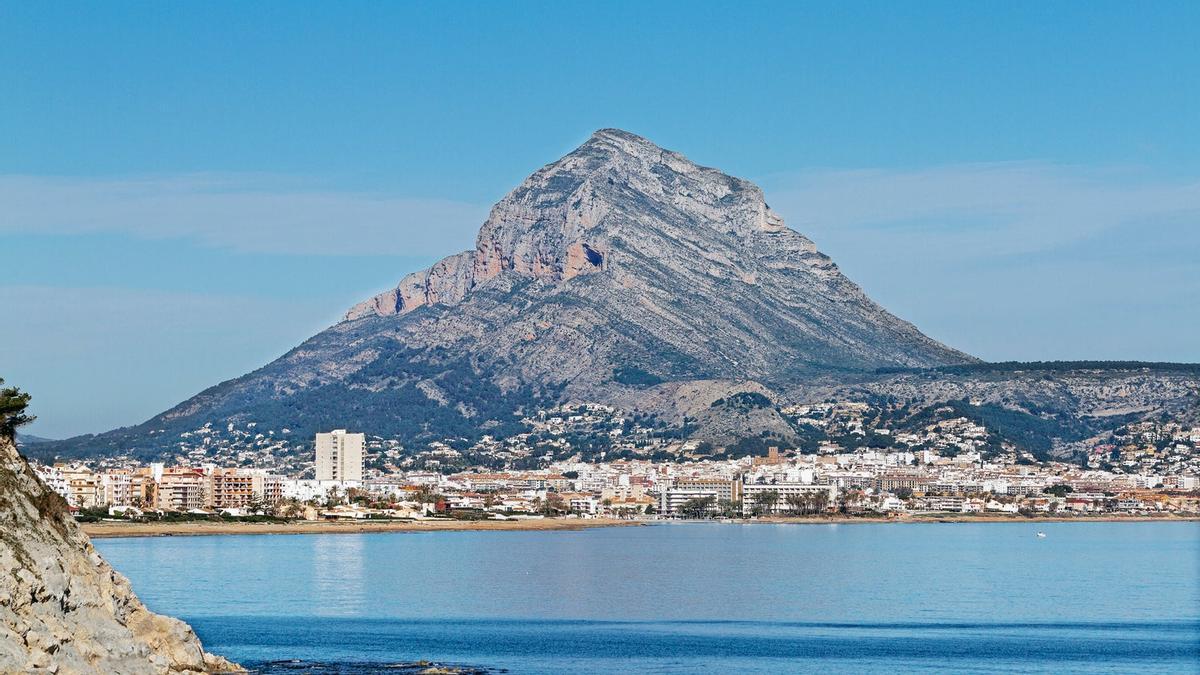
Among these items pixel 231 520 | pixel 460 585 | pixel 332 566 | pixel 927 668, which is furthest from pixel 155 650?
pixel 231 520

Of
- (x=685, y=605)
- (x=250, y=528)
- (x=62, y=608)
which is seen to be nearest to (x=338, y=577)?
(x=685, y=605)

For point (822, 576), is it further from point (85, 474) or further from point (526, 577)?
point (85, 474)

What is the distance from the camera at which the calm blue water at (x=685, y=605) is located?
6625 centimetres

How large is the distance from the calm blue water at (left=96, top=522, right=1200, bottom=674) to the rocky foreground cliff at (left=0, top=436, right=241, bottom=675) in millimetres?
10061

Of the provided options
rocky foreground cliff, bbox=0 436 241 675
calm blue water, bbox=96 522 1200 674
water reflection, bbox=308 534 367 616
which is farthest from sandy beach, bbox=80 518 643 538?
rocky foreground cliff, bbox=0 436 241 675

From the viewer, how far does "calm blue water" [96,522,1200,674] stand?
66.2m

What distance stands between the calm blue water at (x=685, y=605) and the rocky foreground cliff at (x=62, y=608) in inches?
396

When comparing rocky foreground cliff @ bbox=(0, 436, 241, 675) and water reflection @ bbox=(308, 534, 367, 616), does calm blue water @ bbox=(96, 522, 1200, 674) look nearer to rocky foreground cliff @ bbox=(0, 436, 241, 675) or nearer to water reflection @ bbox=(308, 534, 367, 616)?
water reflection @ bbox=(308, 534, 367, 616)

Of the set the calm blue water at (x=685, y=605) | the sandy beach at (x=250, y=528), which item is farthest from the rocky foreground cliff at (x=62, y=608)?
the sandy beach at (x=250, y=528)

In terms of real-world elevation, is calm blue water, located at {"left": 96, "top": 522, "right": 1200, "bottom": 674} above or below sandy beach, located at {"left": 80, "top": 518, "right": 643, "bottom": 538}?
below

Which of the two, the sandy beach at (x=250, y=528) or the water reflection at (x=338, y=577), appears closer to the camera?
the water reflection at (x=338, y=577)

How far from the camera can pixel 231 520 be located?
18462cm

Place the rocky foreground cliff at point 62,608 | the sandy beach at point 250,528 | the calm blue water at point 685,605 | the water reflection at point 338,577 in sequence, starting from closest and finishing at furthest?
the rocky foreground cliff at point 62,608
the calm blue water at point 685,605
the water reflection at point 338,577
the sandy beach at point 250,528

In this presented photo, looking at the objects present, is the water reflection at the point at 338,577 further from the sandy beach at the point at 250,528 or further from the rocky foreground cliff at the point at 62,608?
the rocky foreground cliff at the point at 62,608
